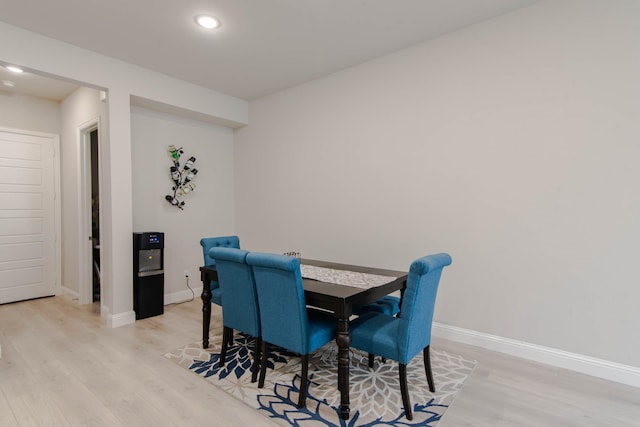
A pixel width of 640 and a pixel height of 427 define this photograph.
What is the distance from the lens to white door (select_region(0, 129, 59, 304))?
4194mm

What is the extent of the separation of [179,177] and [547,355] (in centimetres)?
438

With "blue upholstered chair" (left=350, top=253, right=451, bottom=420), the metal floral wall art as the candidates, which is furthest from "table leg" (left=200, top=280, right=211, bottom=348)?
the metal floral wall art

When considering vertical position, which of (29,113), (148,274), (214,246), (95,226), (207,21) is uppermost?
(207,21)

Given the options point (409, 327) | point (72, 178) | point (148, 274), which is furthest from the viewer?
point (72, 178)

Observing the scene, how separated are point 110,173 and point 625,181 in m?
4.46

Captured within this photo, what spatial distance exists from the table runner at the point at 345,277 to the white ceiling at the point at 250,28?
2119 mm

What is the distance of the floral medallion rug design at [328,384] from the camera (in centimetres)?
195

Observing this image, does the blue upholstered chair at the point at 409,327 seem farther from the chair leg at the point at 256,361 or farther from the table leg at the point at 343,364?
the chair leg at the point at 256,361

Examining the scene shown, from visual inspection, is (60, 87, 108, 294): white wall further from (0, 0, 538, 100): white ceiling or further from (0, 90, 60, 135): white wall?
(0, 0, 538, 100): white ceiling

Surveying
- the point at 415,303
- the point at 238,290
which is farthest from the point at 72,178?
the point at 415,303

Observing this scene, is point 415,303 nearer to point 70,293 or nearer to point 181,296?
point 181,296

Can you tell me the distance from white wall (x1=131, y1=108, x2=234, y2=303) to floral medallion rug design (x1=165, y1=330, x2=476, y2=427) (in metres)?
1.78

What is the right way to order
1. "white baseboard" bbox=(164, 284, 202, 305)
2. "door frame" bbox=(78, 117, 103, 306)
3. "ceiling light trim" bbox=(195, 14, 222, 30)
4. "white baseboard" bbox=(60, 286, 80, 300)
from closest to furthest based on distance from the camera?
"ceiling light trim" bbox=(195, 14, 222, 30)
"door frame" bbox=(78, 117, 103, 306)
"white baseboard" bbox=(164, 284, 202, 305)
"white baseboard" bbox=(60, 286, 80, 300)

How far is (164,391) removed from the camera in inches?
87.1
